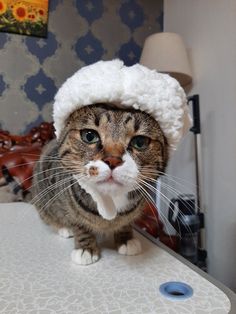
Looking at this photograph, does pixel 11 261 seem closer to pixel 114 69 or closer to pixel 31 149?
pixel 114 69

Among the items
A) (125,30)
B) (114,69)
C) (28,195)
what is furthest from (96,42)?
(114,69)

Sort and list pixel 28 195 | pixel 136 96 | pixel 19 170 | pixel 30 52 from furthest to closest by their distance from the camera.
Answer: pixel 30 52 → pixel 19 170 → pixel 28 195 → pixel 136 96

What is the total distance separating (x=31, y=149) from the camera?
4.94 ft

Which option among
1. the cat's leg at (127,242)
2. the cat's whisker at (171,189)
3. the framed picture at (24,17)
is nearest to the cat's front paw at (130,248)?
the cat's leg at (127,242)

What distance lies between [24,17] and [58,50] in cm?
24

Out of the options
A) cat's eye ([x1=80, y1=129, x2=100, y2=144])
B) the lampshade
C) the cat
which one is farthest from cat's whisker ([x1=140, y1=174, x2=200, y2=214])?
the lampshade

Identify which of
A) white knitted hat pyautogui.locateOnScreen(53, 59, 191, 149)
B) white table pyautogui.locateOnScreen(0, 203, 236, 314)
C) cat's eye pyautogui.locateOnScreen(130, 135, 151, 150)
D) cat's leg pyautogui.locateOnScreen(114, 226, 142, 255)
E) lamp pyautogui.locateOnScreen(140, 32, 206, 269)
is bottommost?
white table pyautogui.locateOnScreen(0, 203, 236, 314)

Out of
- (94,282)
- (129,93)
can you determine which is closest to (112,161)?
(129,93)

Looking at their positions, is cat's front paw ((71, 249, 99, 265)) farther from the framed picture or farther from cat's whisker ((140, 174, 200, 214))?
the framed picture

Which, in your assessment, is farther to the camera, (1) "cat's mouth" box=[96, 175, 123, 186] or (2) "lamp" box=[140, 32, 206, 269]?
(2) "lamp" box=[140, 32, 206, 269]

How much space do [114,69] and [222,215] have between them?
3.34ft

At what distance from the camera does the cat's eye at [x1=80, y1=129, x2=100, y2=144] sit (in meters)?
0.58

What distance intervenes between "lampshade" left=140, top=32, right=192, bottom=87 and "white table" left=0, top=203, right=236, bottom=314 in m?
0.89

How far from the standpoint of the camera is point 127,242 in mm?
734
